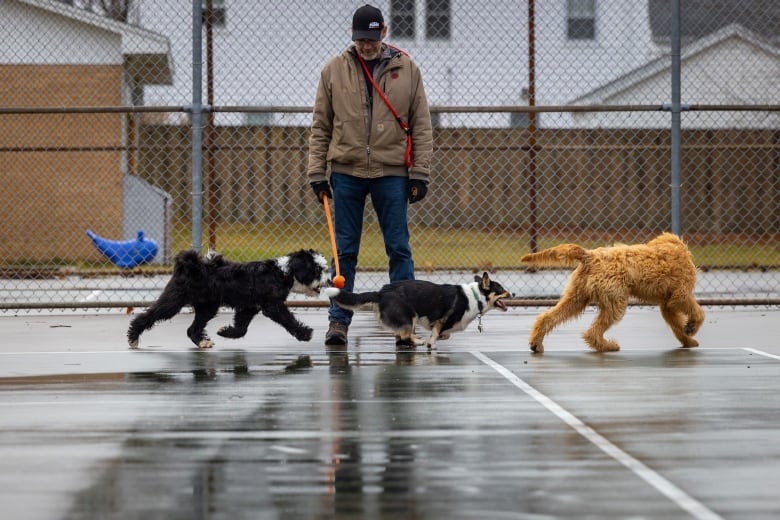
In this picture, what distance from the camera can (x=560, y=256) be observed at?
8891mm

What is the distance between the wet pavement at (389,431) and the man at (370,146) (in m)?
0.82

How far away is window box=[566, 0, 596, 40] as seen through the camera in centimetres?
2652

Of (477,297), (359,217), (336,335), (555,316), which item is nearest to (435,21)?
(359,217)

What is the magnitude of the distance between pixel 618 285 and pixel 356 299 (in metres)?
1.75

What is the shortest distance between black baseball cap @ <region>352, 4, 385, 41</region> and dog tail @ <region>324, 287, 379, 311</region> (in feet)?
5.74

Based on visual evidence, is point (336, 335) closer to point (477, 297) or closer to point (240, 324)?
point (240, 324)

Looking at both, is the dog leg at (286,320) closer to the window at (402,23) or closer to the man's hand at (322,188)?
the man's hand at (322,188)

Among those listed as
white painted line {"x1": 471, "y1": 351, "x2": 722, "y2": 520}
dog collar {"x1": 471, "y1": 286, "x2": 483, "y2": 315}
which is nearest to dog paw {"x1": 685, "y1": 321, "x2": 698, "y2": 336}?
dog collar {"x1": 471, "y1": 286, "x2": 483, "y2": 315}

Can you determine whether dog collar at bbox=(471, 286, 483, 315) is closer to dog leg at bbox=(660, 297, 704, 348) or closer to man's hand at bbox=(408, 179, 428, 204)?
man's hand at bbox=(408, 179, 428, 204)

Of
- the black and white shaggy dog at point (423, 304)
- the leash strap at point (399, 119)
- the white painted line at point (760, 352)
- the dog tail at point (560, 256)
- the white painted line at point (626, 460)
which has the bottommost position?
the white painted line at point (626, 460)

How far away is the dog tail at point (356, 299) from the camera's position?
8891 millimetres

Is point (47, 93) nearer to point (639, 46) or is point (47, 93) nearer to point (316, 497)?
point (639, 46)

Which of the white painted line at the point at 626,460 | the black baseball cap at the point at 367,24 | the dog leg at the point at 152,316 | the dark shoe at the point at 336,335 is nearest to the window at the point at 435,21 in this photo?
the black baseball cap at the point at 367,24


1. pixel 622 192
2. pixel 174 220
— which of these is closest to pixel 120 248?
pixel 174 220
